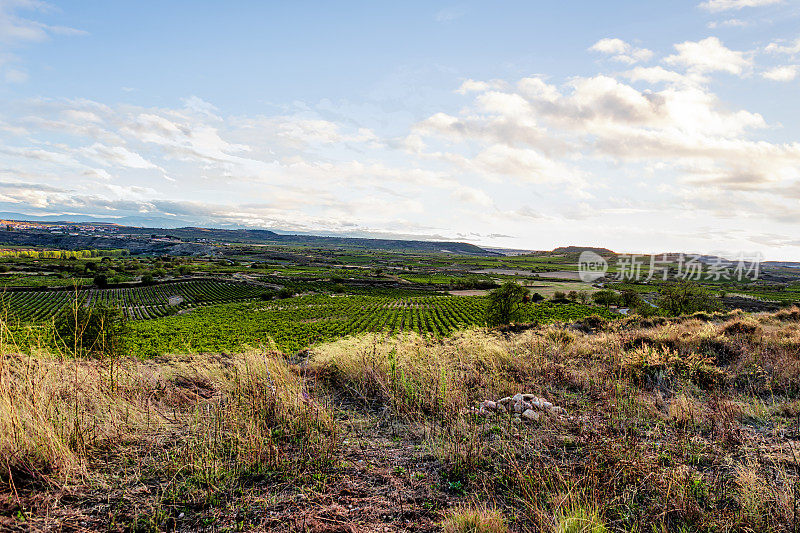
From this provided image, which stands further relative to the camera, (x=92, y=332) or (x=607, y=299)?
(x=607, y=299)

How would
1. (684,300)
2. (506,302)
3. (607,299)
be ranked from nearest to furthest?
(684,300) → (506,302) → (607,299)

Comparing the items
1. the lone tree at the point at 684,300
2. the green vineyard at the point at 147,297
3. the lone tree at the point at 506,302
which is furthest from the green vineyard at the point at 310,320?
the green vineyard at the point at 147,297

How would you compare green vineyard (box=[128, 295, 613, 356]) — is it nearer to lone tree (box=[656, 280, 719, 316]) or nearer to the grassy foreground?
lone tree (box=[656, 280, 719, 316])

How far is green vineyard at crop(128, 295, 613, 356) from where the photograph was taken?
51875 millimetres

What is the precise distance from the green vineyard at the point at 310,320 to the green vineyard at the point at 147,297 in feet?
44.1

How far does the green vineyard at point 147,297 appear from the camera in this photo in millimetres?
90056

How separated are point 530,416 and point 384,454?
222 centimetres

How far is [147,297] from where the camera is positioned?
368 ft

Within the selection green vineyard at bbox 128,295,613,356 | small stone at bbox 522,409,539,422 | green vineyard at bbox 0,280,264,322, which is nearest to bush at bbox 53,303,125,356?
small stone at bbox 522,409,539,422

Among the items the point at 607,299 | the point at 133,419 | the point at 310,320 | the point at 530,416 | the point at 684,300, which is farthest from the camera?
the point at 607,299

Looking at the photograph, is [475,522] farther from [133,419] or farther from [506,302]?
[506,302]

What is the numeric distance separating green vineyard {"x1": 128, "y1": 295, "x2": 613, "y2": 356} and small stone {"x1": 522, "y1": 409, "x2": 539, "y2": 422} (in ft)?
132

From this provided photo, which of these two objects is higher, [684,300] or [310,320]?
[684,300]

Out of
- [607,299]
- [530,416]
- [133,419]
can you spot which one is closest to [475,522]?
[530,416]
